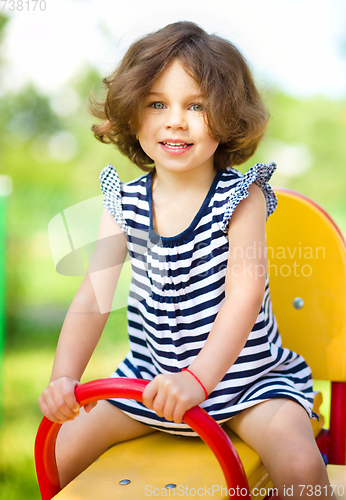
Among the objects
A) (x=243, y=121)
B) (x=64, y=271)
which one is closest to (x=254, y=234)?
(x=243, y=121)

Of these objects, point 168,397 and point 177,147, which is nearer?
point 168,397

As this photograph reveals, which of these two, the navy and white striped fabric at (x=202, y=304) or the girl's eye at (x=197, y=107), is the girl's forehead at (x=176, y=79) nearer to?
the girl's eye at (x=197, y=107)

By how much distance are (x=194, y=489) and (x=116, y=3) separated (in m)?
2.03

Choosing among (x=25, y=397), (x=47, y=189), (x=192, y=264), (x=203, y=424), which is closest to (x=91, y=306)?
(x=192, y=264)

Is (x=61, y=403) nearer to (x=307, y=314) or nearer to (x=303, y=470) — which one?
(x=303, y=470)

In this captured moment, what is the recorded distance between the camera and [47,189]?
221 cm

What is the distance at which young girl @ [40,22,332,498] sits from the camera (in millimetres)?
560

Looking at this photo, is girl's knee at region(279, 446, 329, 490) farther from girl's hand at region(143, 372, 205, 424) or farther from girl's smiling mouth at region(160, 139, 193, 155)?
girl's smiling mouth at region(160, 139, 193, 155)

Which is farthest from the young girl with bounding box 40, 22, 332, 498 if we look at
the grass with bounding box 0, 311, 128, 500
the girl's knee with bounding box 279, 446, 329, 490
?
the grass with bounding box 0, 311, 128, 500

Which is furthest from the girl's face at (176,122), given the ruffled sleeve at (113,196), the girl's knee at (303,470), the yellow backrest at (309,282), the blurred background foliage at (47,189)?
the blurred background foliage at (47,189)

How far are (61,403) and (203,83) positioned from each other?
1.30 feet

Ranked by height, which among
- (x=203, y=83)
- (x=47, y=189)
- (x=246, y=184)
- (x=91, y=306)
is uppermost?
(x=47, y=189)

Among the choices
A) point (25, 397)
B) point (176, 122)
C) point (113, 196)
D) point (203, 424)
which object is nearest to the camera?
point (203, 424)

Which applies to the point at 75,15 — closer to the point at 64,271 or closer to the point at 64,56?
the point at 64,56
